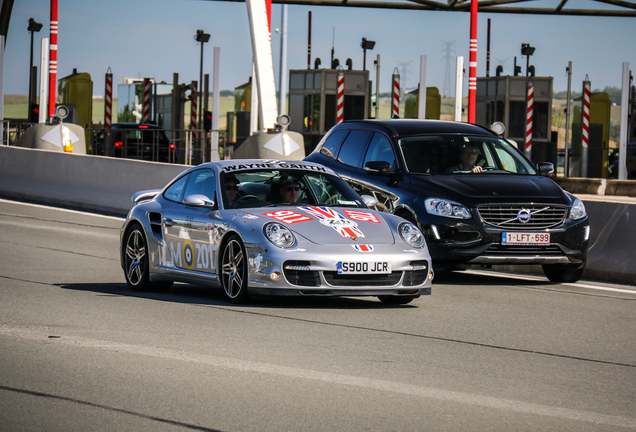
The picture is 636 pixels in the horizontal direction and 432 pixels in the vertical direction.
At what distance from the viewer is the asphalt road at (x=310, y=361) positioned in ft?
17.1

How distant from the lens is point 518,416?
5305 millimetres

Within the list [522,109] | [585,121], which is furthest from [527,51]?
[585,121]

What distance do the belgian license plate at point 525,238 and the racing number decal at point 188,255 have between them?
343 cm

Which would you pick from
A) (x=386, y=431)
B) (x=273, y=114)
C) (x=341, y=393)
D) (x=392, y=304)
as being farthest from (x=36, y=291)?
(x=273, y=114)

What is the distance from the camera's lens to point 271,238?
8789 mm

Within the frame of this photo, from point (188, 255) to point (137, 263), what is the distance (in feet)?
2.84

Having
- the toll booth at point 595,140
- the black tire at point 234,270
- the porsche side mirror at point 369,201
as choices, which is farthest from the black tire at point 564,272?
the toll booth at point 595,140

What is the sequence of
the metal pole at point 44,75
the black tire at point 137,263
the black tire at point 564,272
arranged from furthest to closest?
the metal pole at point 44,75
the black tire at point 564,272
the black tire at point 137,263

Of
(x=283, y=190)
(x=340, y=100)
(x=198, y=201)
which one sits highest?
(x=340, y=100)

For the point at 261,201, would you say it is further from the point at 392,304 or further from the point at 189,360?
the point at 189,360

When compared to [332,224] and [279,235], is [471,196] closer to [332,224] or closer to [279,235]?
[332,224]

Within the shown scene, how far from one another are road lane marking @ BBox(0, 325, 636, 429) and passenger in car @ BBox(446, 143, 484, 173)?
6.07 metres

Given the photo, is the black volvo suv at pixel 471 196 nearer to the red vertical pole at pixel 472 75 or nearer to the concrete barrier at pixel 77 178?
the concrete barrier at pixel 77 178

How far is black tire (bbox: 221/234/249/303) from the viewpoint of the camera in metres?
8.98
